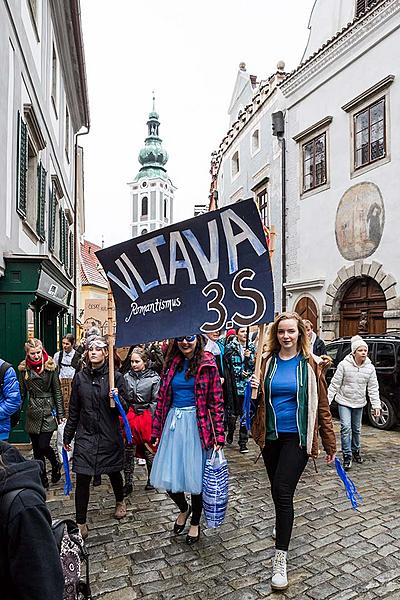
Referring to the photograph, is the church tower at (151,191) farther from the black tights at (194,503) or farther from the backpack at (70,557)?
the backpack at (70,557)

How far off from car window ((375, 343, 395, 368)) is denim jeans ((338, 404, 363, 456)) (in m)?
2.88

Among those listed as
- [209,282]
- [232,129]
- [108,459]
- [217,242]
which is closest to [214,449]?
[108,459]

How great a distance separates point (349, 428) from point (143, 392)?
9.56 ft

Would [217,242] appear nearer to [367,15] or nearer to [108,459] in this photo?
[108,459]

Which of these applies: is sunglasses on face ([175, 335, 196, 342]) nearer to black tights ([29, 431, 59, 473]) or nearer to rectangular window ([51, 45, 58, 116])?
black tights ([29, 431, 59, 473])

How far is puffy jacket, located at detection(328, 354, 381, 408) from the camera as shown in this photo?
6.96 metres

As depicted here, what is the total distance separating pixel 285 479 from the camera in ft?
12.3

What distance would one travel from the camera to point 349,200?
14969 millimetres

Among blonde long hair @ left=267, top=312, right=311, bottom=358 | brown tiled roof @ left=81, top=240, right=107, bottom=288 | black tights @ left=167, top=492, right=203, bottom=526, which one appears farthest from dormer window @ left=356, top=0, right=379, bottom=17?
brown tiled roof @ left=81, top=240, right=107, bottom=288

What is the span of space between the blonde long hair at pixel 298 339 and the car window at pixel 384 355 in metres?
6.24

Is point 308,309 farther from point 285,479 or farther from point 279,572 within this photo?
point 279,572

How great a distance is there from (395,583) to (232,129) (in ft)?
75.9

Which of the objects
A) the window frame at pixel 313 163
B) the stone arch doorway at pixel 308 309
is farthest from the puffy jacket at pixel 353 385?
the window frame at pixel 313 163

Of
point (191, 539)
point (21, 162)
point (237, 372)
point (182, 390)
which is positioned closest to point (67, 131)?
point (21, 162)
